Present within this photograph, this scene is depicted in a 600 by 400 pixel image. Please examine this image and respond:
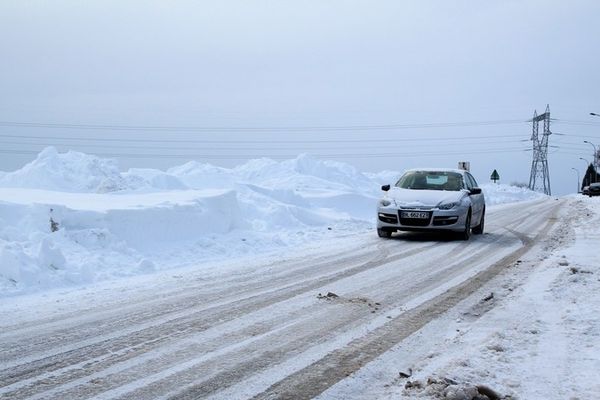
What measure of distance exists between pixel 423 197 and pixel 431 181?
3.86ft

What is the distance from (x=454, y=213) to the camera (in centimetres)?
1288

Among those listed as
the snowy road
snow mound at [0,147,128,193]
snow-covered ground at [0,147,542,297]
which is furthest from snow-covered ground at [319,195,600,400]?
snow mound at [0,147,128,193]

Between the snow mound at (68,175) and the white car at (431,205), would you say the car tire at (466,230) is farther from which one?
the snow mound at (68,175)

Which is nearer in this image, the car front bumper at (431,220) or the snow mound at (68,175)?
the car front bumper at (431,220)

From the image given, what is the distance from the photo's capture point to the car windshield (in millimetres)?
14102

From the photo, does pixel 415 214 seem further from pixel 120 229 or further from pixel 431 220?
pixel 120 229

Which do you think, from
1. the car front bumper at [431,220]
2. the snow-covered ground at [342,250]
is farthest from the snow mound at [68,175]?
the car front bumper at [431,220]

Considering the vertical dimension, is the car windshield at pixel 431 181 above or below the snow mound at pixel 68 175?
above

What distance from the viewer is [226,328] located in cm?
538

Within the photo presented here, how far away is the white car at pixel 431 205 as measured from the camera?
12930mm

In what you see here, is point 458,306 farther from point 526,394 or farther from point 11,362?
point 11,362

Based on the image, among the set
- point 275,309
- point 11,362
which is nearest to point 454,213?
point 275,309

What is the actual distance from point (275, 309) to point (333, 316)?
2.22 ft

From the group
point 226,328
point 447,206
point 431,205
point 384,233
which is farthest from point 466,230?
point 226,328
